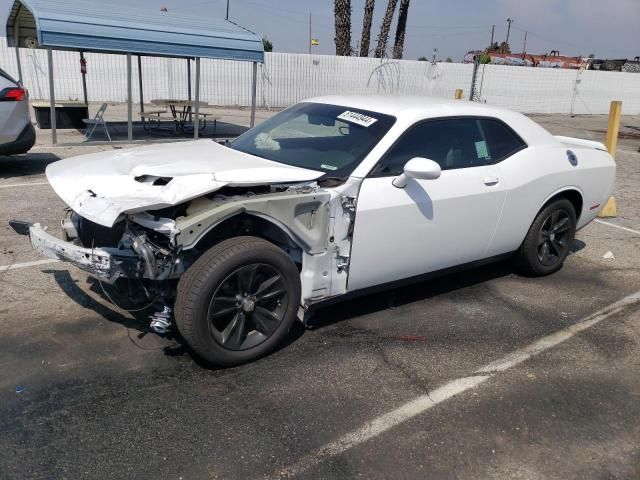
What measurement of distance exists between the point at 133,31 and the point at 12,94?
3979 millimetres

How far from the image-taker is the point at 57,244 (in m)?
3.29

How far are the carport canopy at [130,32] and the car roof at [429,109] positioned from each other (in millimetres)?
7501

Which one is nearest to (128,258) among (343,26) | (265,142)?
(265,142)

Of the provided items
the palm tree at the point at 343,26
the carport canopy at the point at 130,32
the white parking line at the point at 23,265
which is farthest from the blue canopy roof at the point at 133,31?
the palm tree at the point at 343,26

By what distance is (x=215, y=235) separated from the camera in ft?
11.4

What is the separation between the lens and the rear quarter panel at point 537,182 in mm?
4617

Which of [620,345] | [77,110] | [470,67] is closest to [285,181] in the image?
[620,345]

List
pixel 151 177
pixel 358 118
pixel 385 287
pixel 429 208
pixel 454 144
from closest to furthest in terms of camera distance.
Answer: pixel 151 177
pixel 429 208
pixel 385 287
pixel 358 118
pixel 454 144

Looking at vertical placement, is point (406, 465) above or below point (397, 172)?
below

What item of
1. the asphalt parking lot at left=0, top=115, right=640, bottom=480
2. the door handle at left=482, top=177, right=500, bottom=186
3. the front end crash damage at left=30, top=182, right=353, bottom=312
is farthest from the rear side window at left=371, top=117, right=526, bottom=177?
the asphalt parking lot at left=0, top=115, right=640, bottom=480

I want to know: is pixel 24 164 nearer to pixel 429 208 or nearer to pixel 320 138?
pixel 320 138

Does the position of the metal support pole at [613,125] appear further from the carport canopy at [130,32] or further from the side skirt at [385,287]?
the carport canopy at [130,32]

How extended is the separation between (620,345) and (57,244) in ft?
12.8

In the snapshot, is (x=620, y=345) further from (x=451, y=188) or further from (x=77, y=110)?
(x=77, y=110)
